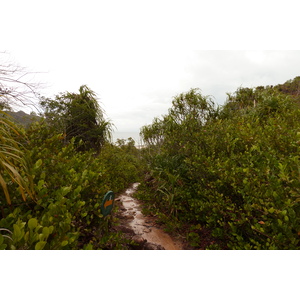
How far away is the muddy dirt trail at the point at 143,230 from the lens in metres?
2.80

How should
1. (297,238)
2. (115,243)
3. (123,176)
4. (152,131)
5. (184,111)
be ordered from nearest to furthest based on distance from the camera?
1. (297,238)
2. (115,243)
3. (184,111)
4. (152,131)
5. (123,176)

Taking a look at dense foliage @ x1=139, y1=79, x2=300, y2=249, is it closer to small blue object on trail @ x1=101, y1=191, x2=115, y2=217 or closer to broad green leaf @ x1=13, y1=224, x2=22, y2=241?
small blue object on trail @ x1=101, y1=191, x2=115, y2=217

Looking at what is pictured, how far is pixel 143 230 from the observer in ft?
11.4

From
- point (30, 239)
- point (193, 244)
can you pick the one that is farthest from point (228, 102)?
point (30, 239)

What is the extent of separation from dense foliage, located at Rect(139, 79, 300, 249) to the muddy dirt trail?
27 centimetres

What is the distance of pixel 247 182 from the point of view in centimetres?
224

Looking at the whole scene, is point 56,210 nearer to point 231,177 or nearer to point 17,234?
point 17,234

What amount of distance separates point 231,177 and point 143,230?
2045mm

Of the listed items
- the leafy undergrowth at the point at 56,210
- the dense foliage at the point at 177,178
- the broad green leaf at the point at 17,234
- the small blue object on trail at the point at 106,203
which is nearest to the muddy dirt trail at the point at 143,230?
the dense foliage at the point at 177,178

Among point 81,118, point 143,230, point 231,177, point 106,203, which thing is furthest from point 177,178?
point 81,118

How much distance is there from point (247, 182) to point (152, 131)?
4822mm

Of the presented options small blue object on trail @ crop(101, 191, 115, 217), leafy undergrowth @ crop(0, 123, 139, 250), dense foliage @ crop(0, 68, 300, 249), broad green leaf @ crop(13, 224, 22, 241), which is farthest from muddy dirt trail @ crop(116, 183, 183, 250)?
broad green leaf @ crop(13, 224, 22, 241)

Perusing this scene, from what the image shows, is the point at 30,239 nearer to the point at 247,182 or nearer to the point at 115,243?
the point at 115,243

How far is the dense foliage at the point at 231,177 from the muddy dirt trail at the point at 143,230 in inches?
10.7
